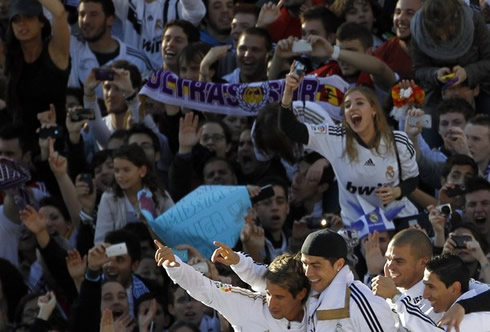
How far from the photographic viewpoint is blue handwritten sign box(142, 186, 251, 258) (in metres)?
13.3

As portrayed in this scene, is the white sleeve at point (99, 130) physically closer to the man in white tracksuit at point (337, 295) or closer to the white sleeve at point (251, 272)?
the white sleeve at point (251, 272)

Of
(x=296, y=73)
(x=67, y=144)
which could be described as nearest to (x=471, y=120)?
(x=296, y=73)

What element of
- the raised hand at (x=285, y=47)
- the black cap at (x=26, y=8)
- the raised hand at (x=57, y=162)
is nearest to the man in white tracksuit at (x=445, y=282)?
the raised hand at (x=285, y=47)

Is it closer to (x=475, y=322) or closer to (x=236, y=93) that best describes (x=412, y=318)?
(x=475, y=322)

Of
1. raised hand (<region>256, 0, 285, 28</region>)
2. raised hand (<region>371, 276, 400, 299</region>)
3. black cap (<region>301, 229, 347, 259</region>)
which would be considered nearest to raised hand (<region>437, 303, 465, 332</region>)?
raised hand (<region>371, 276, 400, 299</region>)

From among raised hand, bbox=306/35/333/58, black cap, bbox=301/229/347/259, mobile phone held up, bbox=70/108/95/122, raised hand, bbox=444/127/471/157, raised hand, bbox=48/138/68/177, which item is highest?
black cap, bbox=301/229/347/259

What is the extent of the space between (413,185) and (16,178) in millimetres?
3377

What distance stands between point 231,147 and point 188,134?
2.27 ft

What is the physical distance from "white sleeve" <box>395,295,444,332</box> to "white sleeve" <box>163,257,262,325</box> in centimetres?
110

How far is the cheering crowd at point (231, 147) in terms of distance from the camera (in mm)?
12953

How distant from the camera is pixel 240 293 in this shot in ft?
36.3

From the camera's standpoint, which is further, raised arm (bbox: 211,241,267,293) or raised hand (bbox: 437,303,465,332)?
raised arm (bbox: 211,241,267,293)

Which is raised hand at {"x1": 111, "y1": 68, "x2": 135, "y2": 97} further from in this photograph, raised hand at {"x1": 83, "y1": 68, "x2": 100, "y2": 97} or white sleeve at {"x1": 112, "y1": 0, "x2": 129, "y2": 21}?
white sleeve at {"x1": 112, "y1": 0, "x2": 129, "y2": 21}

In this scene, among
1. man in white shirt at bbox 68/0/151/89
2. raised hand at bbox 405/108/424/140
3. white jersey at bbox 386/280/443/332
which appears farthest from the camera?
man in white shirt at bbox 68/0/151/89
